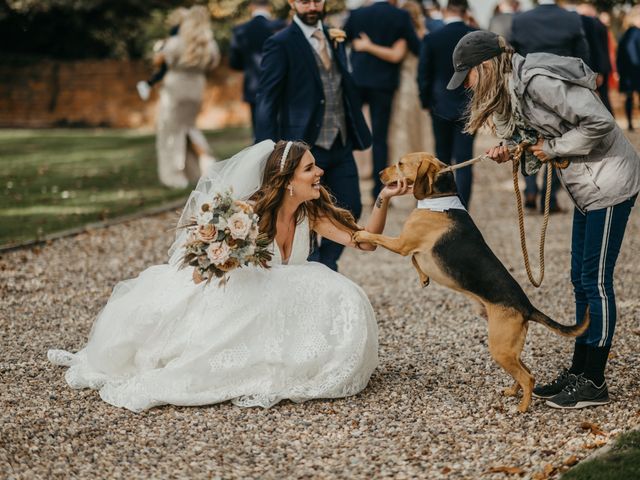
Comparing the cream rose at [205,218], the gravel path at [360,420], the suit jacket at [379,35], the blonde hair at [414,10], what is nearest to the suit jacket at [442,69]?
the suit jacket at [379,35]

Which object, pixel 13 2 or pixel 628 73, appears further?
pixel 13 2

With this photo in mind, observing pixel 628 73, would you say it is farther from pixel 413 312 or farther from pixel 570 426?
pixel 570 426

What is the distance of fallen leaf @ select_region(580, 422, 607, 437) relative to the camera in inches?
176

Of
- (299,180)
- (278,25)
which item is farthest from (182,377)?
(278,25)

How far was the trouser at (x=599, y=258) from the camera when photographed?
4672 millimetres

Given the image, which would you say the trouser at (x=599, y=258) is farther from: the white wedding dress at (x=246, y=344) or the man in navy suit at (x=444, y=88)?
the man in navy suit at (x=444, y=88)

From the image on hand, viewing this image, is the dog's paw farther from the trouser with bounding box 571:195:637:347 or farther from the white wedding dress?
the trouser with bounding box 571:195:637:347

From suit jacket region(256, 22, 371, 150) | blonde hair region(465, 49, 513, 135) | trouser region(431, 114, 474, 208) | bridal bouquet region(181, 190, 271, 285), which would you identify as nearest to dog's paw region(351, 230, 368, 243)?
bridal bouquet region(181, 190, 271, 285)

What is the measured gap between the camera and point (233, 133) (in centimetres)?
2281

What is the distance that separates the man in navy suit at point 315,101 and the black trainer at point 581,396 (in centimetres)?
222

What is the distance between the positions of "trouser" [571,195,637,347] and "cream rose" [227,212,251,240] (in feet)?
5.56

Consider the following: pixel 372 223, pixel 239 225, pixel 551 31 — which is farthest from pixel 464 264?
pixel 551 31

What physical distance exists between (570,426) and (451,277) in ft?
3.00

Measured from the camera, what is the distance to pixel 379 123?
1100 cm
